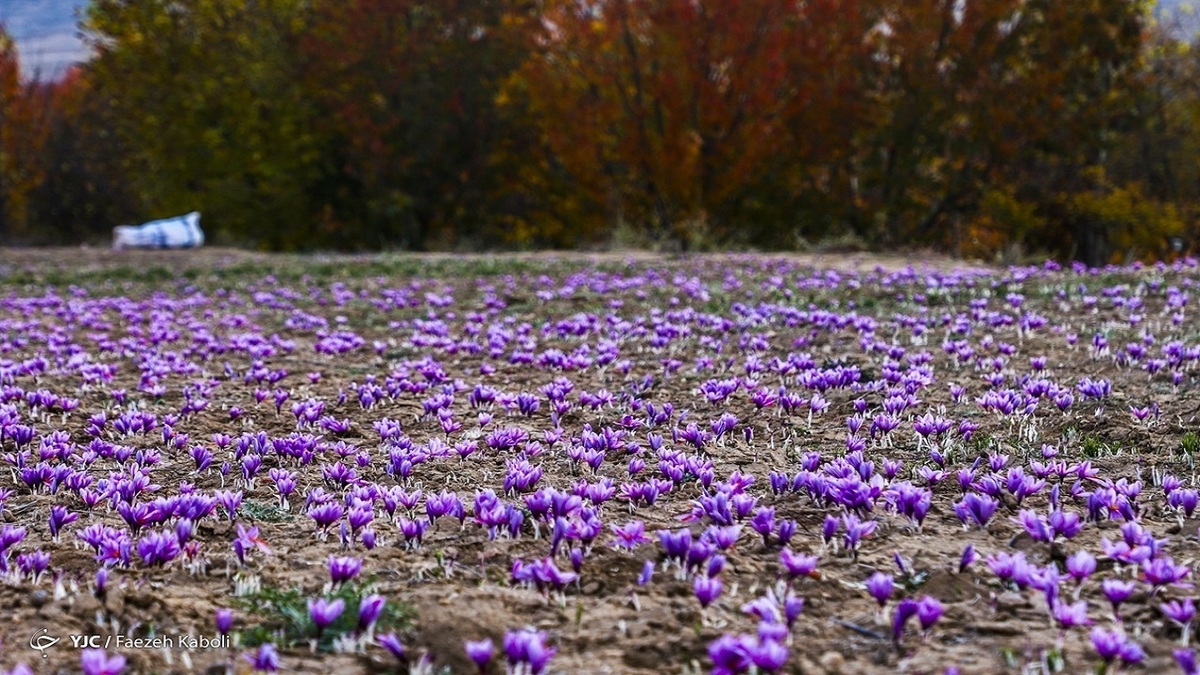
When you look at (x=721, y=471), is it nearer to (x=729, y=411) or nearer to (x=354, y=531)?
(x=729, y=411)

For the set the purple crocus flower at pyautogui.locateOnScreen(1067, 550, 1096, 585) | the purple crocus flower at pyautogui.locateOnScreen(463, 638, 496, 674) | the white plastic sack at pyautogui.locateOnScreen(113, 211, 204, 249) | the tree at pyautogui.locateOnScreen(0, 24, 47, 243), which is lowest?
the purple crocus flower at pyautogui.locateOnScreen(463, 638, 496, 674)

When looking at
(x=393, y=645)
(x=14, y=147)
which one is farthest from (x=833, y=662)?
(x=14, y=147)

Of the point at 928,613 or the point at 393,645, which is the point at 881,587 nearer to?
the point at 928,613

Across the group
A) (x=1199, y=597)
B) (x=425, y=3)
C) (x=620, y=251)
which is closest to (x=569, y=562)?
(x=1199, y=597)

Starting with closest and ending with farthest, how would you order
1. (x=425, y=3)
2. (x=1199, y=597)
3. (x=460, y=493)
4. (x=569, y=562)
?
A: (x=1199, y=597) → (x=569, y=562) → (x=460, y=493) → (x=425, y=3)

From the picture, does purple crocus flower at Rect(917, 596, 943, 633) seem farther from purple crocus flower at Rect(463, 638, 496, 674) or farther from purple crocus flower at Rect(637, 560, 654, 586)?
purple crocus flower at Rect(463, 638, 496, 674)

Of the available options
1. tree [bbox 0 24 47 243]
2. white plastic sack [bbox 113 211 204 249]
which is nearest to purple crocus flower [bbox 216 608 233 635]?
white plastic sack [bbox 113 211 204 249]

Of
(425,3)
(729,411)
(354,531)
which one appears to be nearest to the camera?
(354,531)
